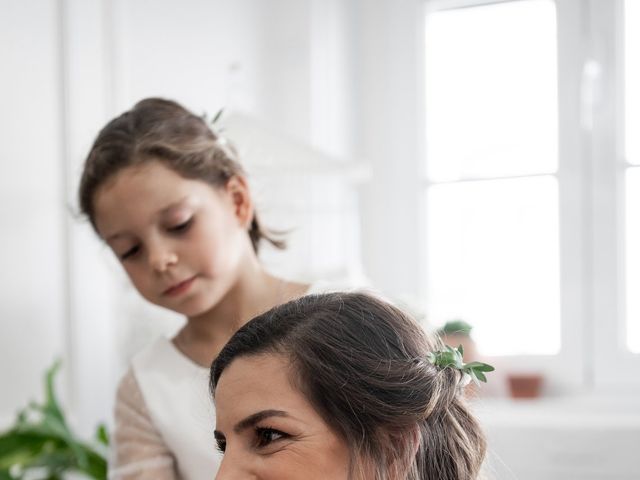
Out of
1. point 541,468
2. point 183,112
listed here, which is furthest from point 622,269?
point 183,112

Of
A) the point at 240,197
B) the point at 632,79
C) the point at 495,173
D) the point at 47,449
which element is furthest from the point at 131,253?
the point at 632,79

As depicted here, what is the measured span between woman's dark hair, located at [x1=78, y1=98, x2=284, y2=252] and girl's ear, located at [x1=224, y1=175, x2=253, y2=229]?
1 centimetres

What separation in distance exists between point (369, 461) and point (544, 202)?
207cm

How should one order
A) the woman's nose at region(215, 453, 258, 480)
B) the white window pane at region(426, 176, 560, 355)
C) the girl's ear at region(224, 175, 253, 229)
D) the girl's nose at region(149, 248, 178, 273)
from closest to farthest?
1. the woman's nose at region(215, 453, 258, 480)
2. the girl's nose at region(149, 248, 178, 273)
3. the girl's ear at region(224, 175, 253, 229)
4. the white window pane at region(426, 176, 560, 355)

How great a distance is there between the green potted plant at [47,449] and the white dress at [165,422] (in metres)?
0.26

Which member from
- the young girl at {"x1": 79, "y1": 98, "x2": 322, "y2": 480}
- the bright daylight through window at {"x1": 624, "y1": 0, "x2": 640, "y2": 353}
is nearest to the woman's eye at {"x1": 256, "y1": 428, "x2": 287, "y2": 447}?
the young girl at {"x1": 79, "y1": 98, "x2": 322, "y2": 480}

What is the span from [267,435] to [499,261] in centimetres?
213

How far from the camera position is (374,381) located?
951mm

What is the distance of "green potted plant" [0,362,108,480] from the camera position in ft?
5.45

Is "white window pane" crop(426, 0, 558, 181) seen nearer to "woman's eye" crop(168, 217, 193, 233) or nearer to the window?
the window

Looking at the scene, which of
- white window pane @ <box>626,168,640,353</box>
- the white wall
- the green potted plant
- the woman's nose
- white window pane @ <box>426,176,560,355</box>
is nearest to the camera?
the woman's nose

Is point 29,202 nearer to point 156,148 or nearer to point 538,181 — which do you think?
point 156,148

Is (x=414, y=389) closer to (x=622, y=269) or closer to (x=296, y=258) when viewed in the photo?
(x=296, y=258)

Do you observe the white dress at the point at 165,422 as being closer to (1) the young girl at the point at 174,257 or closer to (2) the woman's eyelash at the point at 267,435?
(1) the young girl at the point at 174,257
